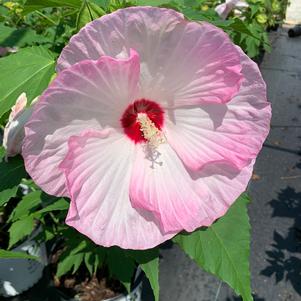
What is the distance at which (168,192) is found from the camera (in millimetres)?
894

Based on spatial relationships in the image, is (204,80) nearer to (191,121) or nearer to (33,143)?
(191,121)

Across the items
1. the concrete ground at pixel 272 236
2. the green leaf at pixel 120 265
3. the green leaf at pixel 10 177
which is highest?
the green leaf at pixel 10 177

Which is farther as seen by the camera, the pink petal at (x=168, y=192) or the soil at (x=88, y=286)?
the soil at (x=88, y=286)

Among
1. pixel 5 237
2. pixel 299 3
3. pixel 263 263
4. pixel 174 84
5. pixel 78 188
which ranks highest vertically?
pixel 174 84

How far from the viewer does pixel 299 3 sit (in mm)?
8727

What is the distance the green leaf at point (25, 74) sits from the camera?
3.19 feet

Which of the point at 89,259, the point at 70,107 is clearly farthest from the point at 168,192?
the point at 89,259

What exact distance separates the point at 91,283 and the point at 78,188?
4.47 feet

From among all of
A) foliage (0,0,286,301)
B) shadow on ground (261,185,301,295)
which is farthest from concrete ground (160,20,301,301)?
foliage (0,0,286,301)

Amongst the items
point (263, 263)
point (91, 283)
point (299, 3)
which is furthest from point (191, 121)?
point (299, 3)

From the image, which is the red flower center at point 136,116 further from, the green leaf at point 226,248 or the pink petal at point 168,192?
the green leaf at point 226,248

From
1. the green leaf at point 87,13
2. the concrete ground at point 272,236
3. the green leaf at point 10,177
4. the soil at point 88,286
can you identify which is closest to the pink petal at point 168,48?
Result: the green leaf at point 87,13

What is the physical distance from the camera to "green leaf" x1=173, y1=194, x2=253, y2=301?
3.57 ft

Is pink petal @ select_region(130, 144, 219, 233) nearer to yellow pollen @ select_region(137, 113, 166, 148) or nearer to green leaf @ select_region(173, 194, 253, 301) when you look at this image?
yellow pollen @ select_region(137, 113, 166, 148)
